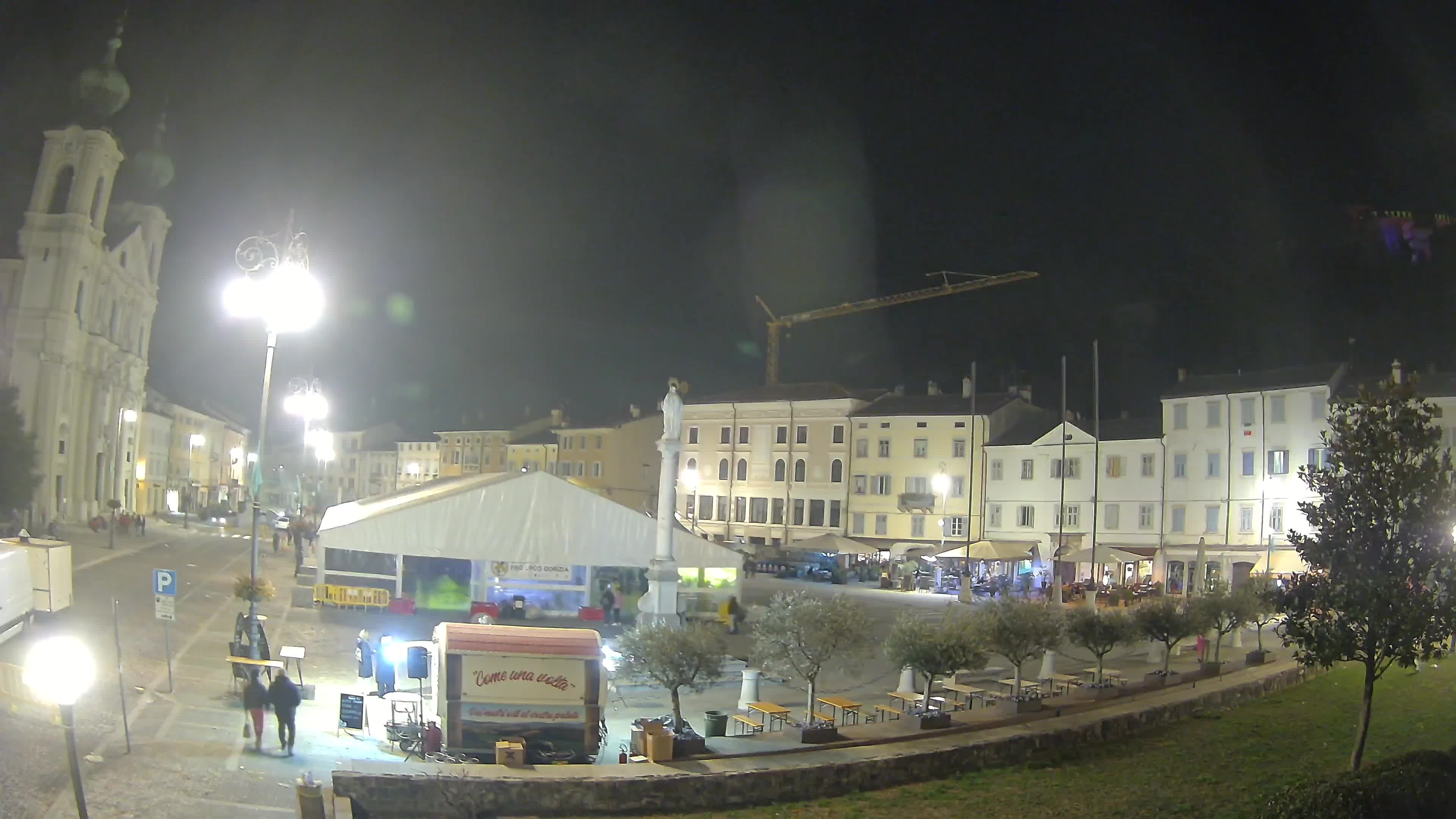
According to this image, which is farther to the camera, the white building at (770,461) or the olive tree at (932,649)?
the white building at (770,461)

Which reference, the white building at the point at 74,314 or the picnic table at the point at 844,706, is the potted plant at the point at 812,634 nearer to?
the picnic table at the point at 844,706

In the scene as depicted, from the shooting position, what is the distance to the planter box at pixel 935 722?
15086 mm

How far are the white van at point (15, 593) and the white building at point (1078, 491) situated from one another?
36.1 meters

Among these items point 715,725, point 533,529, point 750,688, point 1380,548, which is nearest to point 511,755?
point 715,725

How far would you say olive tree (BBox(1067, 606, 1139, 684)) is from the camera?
777 inches

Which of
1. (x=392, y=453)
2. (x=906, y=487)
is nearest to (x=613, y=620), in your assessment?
(x=906, y=487)

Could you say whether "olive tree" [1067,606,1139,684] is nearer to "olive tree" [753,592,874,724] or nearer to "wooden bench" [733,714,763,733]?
"olive tree" [753,592,874,724]

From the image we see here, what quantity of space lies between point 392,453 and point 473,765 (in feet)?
331

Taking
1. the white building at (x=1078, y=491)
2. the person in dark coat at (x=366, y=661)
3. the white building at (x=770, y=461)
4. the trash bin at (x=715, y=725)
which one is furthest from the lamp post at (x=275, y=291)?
the white building at (x=770, y=461)

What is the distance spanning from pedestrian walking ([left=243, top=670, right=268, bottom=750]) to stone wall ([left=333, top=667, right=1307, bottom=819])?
3.13m

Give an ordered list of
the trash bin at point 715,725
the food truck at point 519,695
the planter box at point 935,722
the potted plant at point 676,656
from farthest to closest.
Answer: the planter box at point 935,722
the trash bin at point 715,725
the potted plant at point 676,656
the food truck at point 519,695

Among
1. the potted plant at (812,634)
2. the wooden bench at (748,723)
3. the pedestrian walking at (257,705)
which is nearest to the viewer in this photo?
the pedestrian walking at (257,705)

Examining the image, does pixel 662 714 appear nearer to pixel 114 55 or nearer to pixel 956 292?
pixel 114 55

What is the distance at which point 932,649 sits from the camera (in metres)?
16.1
